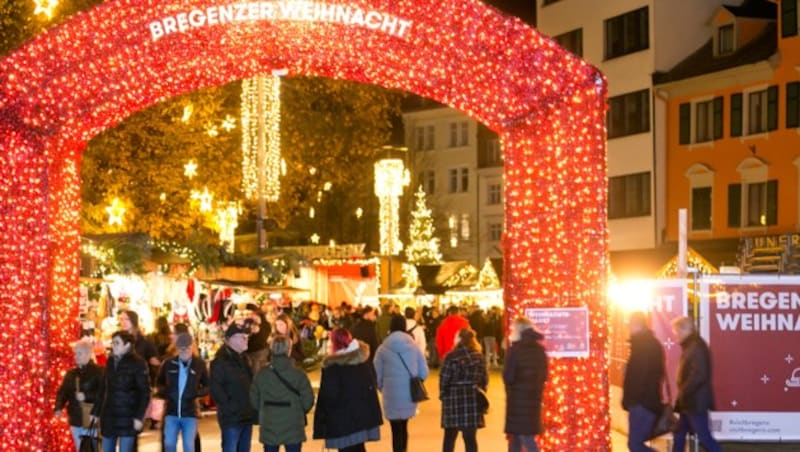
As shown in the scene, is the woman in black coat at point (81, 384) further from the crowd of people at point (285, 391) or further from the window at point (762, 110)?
the window at point (762, 110)

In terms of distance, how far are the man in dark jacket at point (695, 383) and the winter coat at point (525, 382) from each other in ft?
6.27

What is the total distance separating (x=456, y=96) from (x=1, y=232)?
508cm

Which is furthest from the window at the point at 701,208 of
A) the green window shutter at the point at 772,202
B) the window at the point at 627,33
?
the window at the point at 627,33

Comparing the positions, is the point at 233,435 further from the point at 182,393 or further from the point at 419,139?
the point at 419,139

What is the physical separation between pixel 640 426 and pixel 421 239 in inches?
2332

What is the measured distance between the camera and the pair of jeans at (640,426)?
56.2ft

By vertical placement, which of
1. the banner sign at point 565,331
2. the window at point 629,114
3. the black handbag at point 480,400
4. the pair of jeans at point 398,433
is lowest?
the pair of jeans at point 398,433

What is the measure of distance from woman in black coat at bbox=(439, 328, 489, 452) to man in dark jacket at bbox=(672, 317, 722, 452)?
Answer: 2.19 metres

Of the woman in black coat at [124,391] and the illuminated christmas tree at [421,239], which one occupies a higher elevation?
the illuminated christmas tree at [421,239]

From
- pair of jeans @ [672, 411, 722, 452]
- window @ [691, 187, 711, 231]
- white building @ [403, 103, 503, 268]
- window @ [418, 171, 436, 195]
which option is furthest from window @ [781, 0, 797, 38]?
window @ [418, 171, 436, 195]

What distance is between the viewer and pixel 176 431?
57.2ft

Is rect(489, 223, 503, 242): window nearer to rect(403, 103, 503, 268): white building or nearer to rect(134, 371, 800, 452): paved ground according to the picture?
rect(403, 103, 503, 268): white building

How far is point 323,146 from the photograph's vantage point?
138ft

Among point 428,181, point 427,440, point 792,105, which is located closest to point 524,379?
point 427,440
